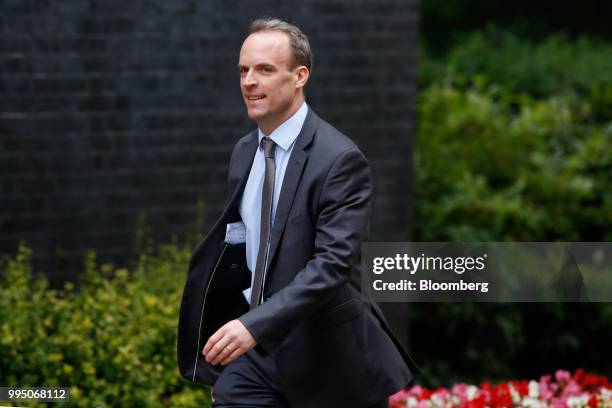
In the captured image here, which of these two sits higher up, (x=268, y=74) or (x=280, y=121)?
(x=268, y=74)

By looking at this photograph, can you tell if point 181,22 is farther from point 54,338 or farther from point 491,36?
point 491,36

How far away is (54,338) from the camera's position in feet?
17.9

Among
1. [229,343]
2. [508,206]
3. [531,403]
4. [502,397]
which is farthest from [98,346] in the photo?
[508,206]

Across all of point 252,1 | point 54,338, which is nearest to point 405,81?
point 252,1

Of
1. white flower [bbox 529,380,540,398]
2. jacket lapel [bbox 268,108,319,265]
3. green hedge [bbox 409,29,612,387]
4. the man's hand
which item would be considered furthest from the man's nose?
green hedge [bbox 409,29,612,387]

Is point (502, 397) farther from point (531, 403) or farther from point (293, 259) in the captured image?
point (293, 259)

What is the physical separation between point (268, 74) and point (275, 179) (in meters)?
0.33

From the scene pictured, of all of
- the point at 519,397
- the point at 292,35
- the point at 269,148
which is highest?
the point at 292,35

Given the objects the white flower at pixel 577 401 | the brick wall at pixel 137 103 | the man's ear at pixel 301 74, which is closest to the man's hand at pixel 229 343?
the man's ear at pixel 301 74

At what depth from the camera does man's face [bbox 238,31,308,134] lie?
3.66m

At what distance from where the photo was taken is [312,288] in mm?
3488

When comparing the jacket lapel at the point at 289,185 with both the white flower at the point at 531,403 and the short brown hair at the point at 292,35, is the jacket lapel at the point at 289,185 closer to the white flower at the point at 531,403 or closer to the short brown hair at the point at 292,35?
the short brown hair at the point at 292,35

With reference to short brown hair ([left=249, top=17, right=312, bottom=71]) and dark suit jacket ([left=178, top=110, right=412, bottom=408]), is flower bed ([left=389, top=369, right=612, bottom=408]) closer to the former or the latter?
dark suit jacket ([left=178, top=110, right=412, bottom=408])

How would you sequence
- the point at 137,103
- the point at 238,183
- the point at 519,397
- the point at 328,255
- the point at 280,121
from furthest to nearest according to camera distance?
the point at 137,103 < the point at 519,397 < the point at 238,183 < the point at 280,121 < the point at 328,255
